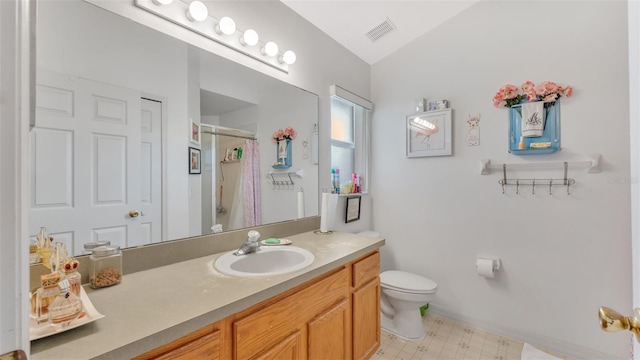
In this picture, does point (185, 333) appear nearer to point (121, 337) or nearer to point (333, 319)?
point (121, 337)

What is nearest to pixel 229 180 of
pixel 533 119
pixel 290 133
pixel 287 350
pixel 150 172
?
pixel 150 172

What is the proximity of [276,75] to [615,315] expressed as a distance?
1818 mm

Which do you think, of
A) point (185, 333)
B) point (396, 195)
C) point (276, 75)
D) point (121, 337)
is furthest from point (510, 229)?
point (121, 337)

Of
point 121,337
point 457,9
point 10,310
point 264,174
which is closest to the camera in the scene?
point 10,310

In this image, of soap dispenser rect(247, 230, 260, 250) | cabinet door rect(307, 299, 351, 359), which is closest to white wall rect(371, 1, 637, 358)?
cabinet door rect(307, 299, 351, 359)

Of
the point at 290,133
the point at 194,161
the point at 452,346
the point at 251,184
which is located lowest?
the point at 452,346

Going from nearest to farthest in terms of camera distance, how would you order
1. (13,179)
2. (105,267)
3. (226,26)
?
(13,179) → (105,267) → (226,26)

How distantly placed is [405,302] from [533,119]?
1609mm

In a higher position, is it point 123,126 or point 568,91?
point 568,91

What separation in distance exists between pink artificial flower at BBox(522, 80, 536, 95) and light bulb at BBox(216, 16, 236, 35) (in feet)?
6.70

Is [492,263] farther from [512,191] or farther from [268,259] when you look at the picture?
[268,259]

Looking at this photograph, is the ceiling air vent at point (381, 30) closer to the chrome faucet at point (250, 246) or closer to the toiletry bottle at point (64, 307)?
the chrome faucet at point (250, 246)

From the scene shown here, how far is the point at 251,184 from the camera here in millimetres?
1670

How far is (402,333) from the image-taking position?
2068 millimetres
